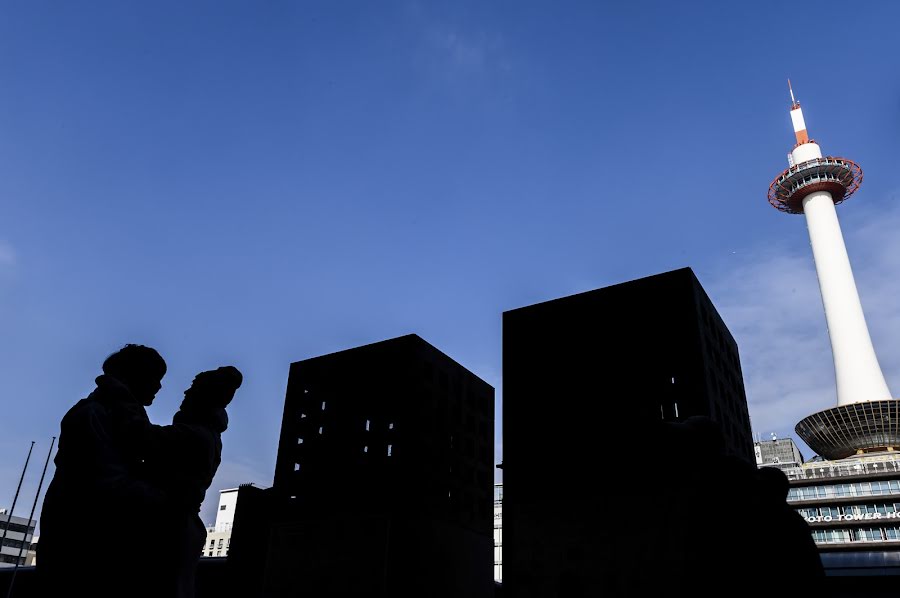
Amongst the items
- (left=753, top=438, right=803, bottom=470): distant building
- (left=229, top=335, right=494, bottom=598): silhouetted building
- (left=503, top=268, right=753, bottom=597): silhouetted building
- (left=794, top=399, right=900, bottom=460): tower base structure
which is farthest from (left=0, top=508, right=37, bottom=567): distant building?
(left=794, top=399, right=900, bottom=460): tower base structure

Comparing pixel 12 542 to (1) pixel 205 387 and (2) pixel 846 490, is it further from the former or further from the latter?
(1) pixel 205 387

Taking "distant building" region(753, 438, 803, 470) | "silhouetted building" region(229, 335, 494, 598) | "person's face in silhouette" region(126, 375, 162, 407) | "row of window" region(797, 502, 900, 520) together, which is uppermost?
"distant building" region(753, 438, 803, 470)

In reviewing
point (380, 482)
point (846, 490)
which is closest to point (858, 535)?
point (846, 490)

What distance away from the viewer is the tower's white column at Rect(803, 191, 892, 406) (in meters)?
121

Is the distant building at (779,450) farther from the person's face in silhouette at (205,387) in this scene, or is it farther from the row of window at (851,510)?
the person's face in silhouette at (205,387)

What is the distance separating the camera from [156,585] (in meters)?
3.46

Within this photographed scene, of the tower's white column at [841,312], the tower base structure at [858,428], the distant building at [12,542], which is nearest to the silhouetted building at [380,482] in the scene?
the tower base structure at [858,428]

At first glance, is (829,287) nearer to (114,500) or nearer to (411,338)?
(411,338)

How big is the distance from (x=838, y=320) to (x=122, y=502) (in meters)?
144

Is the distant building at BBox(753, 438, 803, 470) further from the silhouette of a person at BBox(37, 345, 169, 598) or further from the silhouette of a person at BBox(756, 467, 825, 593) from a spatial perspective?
the silhouette of a person at BBox(37, 345, 169, 598)

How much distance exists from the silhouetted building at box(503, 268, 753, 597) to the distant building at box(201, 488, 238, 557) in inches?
4136

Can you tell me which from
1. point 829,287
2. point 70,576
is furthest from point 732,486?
point 829,287

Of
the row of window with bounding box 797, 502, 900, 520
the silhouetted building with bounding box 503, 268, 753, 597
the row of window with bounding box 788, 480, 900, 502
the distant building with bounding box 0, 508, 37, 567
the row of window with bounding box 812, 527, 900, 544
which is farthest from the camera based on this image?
the distant building with bounding box 0, 508, 37, 567

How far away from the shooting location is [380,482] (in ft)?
157
